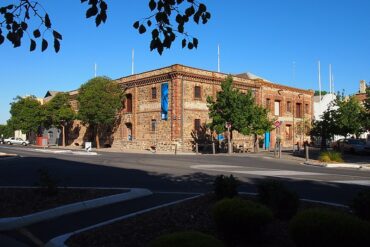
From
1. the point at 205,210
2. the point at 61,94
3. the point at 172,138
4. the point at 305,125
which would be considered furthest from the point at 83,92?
the point at 205,210

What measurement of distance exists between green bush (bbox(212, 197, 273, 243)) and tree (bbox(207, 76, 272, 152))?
30.4m

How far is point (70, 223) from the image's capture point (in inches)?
309

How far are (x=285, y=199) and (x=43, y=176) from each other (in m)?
6.31

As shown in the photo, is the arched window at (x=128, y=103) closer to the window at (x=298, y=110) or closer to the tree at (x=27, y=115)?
the tree at (x=27, y=115)

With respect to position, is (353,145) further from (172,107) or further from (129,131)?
(129,131)

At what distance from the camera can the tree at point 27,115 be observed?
60.0 metres

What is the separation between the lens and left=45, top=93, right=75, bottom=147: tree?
53.6 metres

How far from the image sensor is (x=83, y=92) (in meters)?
47.2

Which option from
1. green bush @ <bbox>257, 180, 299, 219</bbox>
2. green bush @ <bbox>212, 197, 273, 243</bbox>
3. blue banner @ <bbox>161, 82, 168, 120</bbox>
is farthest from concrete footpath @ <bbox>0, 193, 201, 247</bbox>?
blue banner @ <bbox>161, 82, 168, 120</bbox>

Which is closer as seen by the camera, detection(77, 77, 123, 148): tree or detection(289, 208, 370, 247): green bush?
detection(289, 208, 370, 247): green bush

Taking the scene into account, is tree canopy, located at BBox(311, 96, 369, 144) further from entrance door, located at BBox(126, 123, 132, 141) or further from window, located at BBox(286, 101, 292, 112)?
entrance door, located at BBox(126, 123, 132, 141)

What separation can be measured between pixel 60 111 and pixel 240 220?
51.0m

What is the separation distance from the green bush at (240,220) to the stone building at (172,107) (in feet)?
98.8

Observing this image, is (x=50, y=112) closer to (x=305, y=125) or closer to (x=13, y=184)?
(x=305, y=125)
